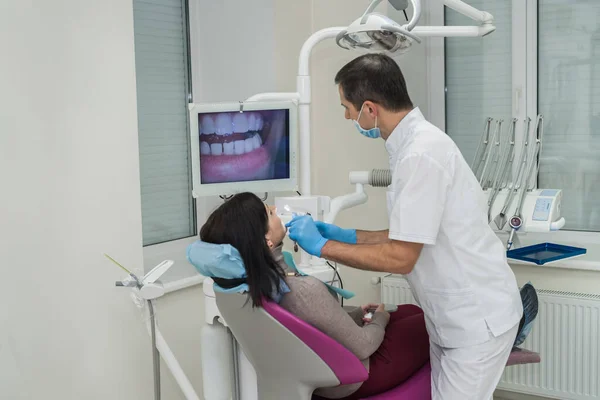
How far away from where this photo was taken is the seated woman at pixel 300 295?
1834 mm

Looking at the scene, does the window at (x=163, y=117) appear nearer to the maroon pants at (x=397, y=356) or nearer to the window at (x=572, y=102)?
the maroon pants at (x=397, y=356)

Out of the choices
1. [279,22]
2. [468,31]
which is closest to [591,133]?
[468,31]

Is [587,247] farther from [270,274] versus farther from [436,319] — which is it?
[270,274]

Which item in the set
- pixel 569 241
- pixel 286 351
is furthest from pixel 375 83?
pixel 569 241

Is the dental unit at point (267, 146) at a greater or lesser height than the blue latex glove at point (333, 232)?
greater

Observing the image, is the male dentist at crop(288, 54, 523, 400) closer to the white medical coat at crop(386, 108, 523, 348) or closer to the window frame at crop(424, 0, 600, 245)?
the white medical coat at crop(386, 108, 523, 348)

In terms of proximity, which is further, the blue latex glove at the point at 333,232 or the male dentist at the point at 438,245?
the blue latex glove at the point at 333,232

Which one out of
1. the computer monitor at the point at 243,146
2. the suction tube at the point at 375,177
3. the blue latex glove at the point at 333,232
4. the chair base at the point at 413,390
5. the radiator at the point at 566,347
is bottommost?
the radiator at the point at 566,347

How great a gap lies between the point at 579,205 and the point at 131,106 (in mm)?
1993

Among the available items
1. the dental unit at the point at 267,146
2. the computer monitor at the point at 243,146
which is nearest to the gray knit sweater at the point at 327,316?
the dental unit at the point at 267,146

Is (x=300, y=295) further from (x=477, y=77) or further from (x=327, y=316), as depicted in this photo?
(x=477, y=77)

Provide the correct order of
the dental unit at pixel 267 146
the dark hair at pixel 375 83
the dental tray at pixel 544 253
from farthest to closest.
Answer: the dental tray at pixel 544 253 < the dental unit at pixel 267 146 < the dark hair at pixel 375 83

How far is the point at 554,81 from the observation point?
10.7 feet

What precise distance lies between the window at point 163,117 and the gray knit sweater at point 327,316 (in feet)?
4.49
